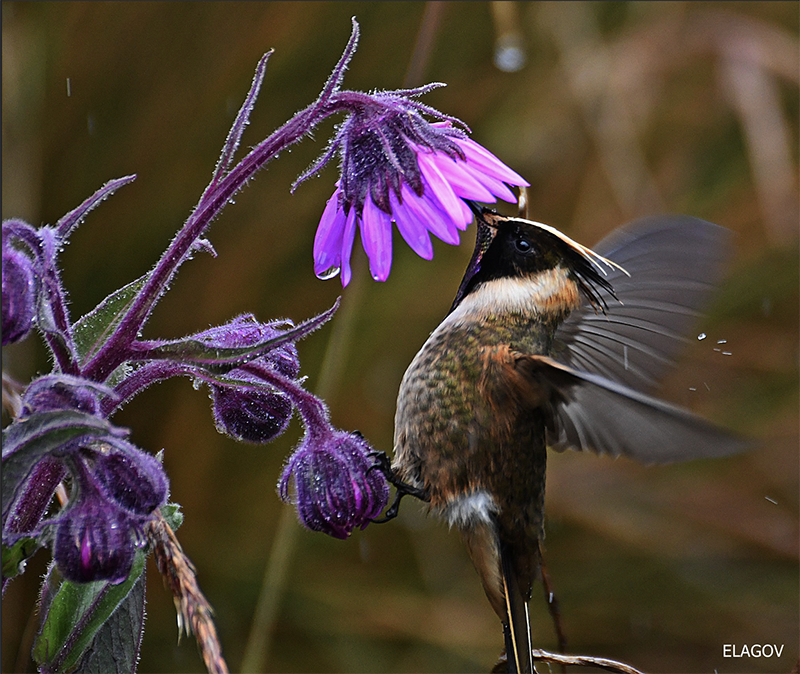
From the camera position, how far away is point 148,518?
166 centimetres

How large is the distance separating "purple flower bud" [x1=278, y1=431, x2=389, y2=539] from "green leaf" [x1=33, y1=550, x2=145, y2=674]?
0.36 meters

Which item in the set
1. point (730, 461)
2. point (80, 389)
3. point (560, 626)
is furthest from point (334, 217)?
point (730, 461)

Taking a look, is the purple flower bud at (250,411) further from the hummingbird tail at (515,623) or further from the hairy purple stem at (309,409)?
the hummingbird tail at (515,623)

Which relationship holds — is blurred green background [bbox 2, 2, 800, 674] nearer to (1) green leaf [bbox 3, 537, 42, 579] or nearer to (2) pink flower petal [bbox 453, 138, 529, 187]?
(2) pink flower petal [bbox 453, 138, 529, 187]

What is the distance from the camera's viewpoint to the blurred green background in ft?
12.9

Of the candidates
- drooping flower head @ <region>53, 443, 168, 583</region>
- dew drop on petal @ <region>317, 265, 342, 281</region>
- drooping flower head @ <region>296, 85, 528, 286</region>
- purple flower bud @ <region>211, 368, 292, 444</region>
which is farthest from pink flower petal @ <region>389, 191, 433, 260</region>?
drooping flower head @ <region>53, 443, 168, 583</region>

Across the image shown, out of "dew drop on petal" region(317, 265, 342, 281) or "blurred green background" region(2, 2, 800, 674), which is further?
"blurred green background" region(2, 2, 800, 674)

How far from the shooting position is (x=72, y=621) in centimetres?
177

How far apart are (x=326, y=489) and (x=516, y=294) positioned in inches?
28.2

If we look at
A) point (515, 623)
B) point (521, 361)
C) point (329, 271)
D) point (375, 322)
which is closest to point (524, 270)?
point (521, 361)

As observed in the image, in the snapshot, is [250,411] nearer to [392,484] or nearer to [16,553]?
[392,484]

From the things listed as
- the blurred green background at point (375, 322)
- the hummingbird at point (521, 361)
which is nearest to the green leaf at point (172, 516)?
the hummingbird at point (521, 361)

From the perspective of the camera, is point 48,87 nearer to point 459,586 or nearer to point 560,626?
point 459,586

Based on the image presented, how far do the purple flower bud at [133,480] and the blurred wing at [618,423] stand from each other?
81 centimetres
